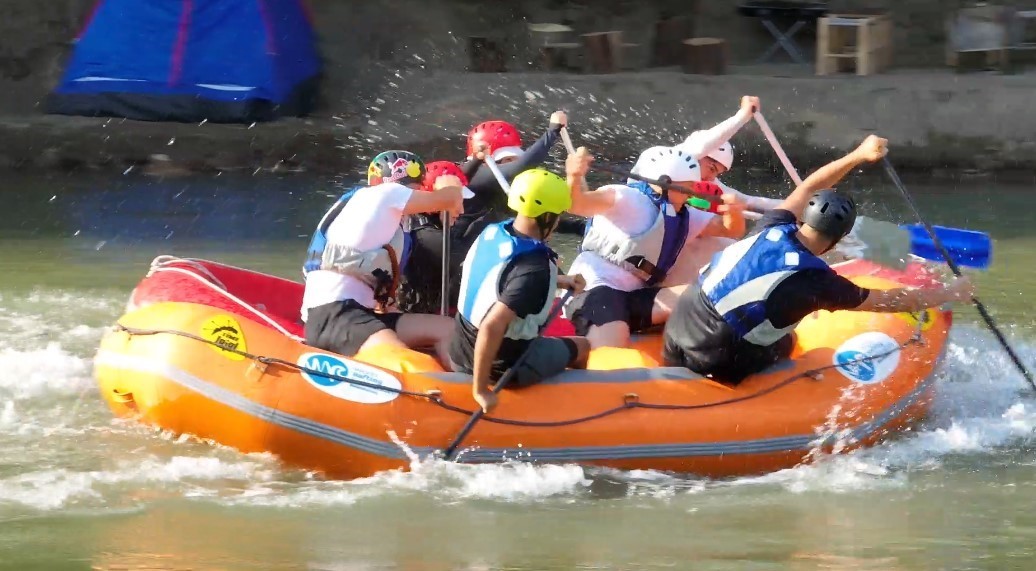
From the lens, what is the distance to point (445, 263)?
647 centimetres

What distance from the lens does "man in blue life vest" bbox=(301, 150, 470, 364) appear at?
238 inches

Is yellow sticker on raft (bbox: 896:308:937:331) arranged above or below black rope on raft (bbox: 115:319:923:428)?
below

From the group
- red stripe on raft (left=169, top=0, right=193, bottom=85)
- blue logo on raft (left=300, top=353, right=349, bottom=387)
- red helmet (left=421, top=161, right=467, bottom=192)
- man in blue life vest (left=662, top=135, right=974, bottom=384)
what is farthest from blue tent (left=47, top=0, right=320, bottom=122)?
man in blue life vest (left=662, top=135, right=974, bottom=384)

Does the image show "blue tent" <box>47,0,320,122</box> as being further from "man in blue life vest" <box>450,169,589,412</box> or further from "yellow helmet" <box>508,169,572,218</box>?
"yellow helmet" <box>508,169,572,218</box>

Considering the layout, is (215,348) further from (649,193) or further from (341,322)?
(649,193)

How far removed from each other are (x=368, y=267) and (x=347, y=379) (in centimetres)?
66

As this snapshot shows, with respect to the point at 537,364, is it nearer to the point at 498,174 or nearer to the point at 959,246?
the point at 498,174

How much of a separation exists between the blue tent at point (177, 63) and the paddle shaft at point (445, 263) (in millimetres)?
6542

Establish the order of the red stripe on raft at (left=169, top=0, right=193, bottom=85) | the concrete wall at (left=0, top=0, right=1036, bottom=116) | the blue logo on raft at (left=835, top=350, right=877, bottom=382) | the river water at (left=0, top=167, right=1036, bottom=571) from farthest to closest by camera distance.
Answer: the concrete wall at (left=0, top=0, right=1036, bottom=116) < the red stripe on raft at (left=169, top=0, right=193, bottom=85) < the blue logo on raft at (left=835, top=350, right=877, bottom=382) < the river water at (left=0, top=167, right=1036, bottom=571)

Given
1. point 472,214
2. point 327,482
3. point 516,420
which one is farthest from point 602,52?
point 327,482

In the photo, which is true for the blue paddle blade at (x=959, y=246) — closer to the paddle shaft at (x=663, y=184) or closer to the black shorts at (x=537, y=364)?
the paddle shaft at (x=663, y=184)

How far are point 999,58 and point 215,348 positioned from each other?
9.34 m

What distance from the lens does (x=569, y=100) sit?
12.7m

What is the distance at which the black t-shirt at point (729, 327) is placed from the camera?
5617mm
